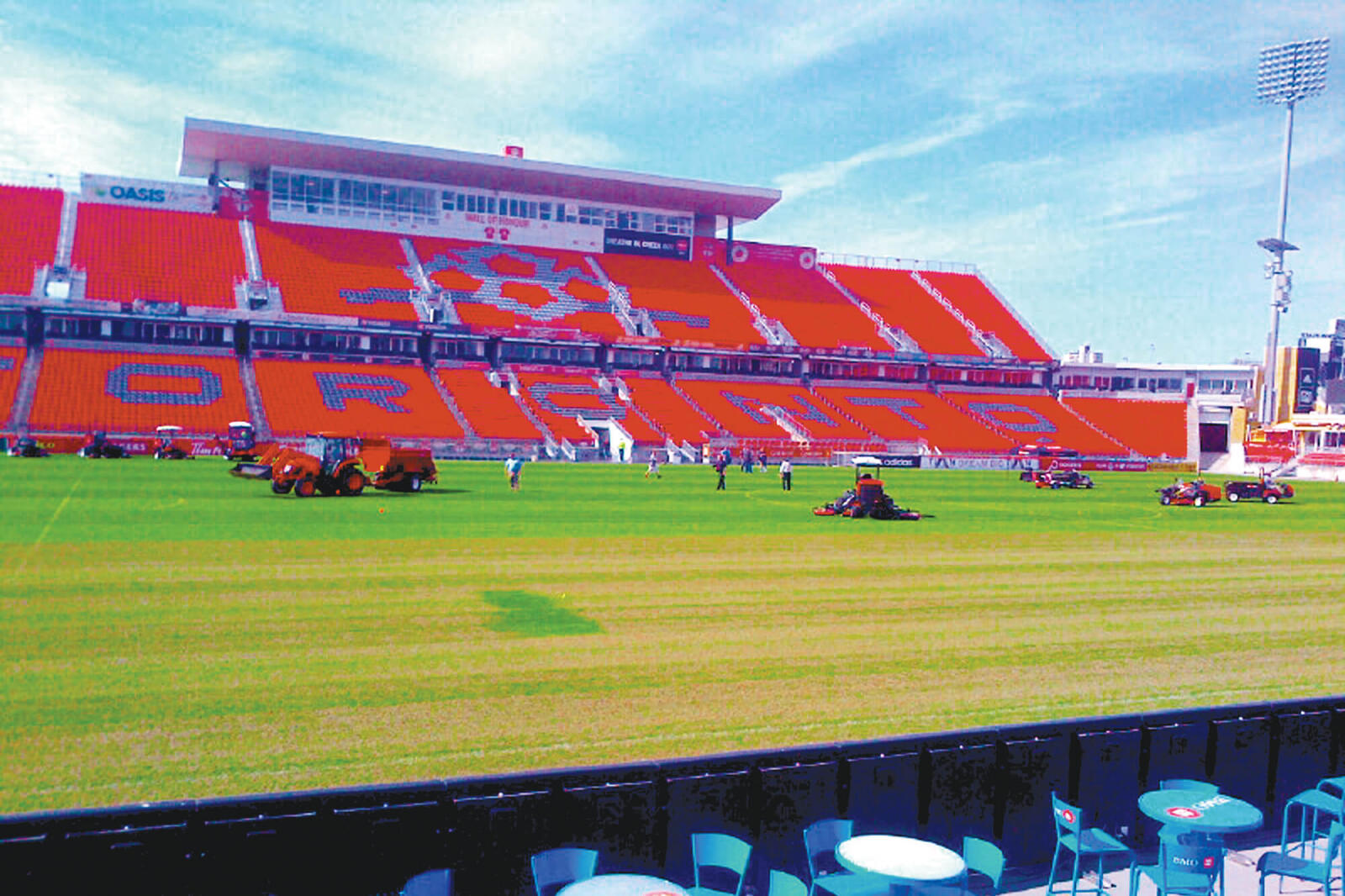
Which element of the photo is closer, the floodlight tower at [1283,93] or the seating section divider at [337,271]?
the seating section divider at [337,271]

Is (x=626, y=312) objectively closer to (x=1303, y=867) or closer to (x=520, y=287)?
(x=520, y=287)

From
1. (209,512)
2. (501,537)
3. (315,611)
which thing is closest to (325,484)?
(209,512)

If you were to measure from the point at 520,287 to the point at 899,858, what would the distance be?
6580 centimetres

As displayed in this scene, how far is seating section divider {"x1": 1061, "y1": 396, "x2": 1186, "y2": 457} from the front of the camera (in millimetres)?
72938

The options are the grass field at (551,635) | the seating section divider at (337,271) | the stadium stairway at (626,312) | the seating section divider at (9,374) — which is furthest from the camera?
the stadium stairway at (626,312)

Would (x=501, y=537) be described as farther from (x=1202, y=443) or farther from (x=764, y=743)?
(x=1202, y=443)

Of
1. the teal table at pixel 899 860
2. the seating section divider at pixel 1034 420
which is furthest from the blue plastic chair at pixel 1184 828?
the seating section divider at pixel 1034 420

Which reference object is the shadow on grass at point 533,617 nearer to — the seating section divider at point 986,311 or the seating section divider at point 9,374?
the seating section divider at point 9,374

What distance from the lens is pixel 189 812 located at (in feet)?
17.9

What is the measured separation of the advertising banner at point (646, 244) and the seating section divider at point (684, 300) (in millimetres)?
637

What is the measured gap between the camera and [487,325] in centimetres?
6294

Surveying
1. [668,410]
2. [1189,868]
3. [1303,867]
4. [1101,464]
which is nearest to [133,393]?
[668,410]

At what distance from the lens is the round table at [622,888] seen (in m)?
5.38

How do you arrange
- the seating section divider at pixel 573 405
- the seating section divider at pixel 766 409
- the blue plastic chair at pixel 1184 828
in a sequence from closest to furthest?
1. the blue plastic chair at pixel 1184 828
2. the seating section divider at pixel 573 405
3. the seating section divider at pixel 766 409
